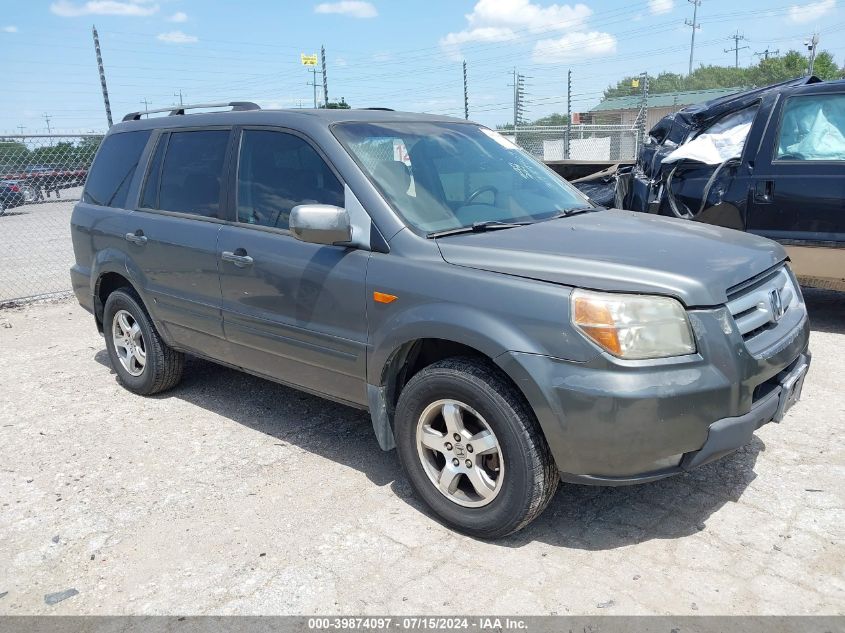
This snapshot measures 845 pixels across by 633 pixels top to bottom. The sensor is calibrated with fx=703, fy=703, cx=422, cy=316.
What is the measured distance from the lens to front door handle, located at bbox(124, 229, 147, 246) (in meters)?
4.56

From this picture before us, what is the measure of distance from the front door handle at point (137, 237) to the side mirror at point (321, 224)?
1.74 m

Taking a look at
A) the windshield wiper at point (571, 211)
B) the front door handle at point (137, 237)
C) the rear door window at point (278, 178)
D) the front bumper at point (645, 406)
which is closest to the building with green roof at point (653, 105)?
the windshield wiper at point (571, 211)

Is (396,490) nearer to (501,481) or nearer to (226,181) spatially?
(501,481)

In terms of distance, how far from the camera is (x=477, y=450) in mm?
2992

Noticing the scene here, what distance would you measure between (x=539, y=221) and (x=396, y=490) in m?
1.54

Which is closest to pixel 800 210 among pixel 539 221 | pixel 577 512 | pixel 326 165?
pixel 539 221

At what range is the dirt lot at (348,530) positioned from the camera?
107 inches

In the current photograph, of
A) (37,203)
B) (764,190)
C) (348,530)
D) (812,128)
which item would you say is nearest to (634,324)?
(348,530)

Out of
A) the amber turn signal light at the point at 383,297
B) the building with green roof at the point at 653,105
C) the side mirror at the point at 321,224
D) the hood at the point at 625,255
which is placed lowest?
the amber turn signal light at the point at 383,297

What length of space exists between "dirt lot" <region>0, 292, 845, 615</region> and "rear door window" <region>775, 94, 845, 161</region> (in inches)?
82.5

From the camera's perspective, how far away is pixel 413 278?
3.10 meters

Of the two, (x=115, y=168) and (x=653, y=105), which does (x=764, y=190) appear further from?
(x=653, y=105)

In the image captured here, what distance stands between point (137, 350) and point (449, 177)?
109 inches

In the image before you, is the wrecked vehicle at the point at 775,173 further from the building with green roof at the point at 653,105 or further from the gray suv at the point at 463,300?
the building with green roof at the point at 653,105
